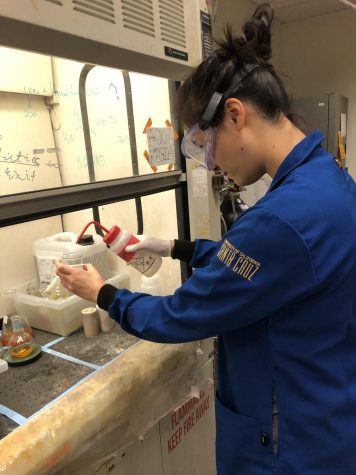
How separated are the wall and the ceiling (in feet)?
0.25

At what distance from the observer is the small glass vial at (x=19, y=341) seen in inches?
47.1

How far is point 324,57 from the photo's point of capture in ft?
11.6

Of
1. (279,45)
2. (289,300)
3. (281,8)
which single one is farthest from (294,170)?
(279,45)

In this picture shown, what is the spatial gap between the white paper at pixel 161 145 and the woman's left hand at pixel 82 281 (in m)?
0.50

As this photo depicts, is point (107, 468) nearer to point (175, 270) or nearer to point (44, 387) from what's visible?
point (44, 387)

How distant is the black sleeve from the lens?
1.23 metres

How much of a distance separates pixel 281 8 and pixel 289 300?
130 inches

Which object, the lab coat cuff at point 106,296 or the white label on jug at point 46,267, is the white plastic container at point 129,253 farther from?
the white label on jug at point 46,267

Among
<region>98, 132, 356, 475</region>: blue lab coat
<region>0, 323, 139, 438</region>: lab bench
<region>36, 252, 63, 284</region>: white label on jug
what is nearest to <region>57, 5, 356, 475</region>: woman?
<region>98, 132, 356, 475</region>: blue lab coat

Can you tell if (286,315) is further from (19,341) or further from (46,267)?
(46,267)

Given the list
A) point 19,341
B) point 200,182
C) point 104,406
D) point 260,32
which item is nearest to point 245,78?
point 260,32

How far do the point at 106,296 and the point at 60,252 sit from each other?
1.89 feet

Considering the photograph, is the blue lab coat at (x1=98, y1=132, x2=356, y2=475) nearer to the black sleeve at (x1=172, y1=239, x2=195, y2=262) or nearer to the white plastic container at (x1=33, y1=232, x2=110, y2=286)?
the black sleeve at (x1=172, y1=239, x2=195, y2=262)

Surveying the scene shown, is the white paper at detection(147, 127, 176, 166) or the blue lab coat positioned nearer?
the blue lab coat
